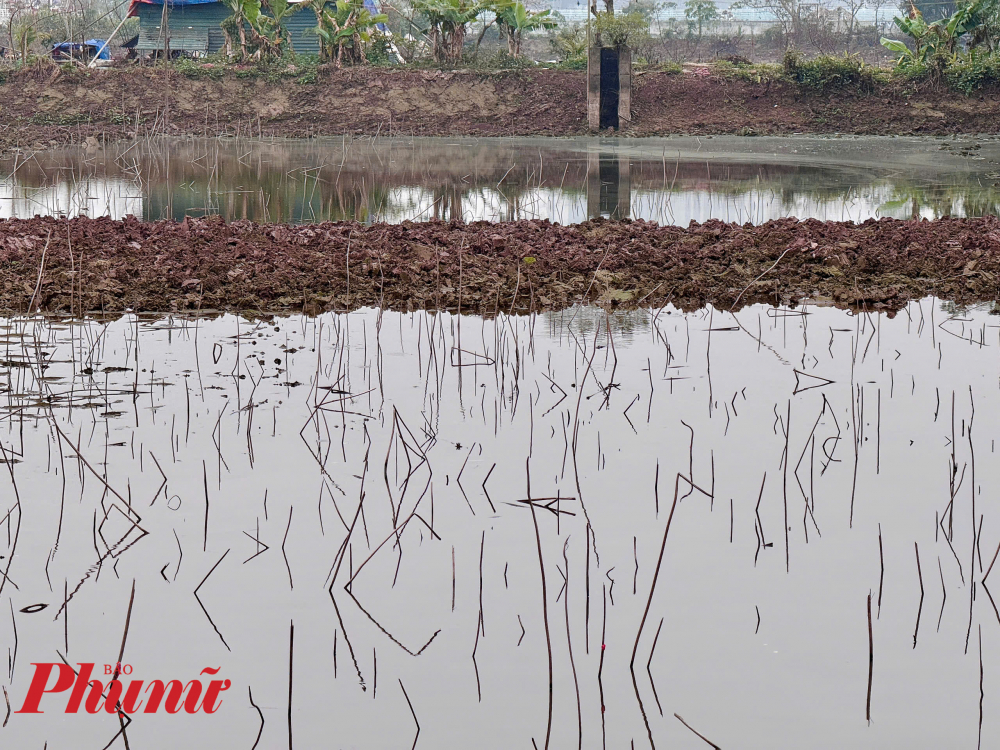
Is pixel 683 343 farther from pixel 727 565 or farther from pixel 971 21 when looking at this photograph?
pixel 971 21

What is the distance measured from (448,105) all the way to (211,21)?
11265mm

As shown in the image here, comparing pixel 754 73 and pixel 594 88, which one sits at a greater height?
pixel 754 73

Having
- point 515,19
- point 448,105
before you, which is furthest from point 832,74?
point 448,105

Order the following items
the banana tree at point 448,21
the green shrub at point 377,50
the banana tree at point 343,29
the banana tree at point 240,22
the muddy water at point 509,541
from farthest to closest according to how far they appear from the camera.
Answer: the green shrub at point 377,50 → the banana tree at point 343,29 → the banana tree at point 240,22 → the banana tree at point 448,21 → the muddy water at point 509,541

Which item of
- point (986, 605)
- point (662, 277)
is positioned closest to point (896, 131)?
point (662, 277)

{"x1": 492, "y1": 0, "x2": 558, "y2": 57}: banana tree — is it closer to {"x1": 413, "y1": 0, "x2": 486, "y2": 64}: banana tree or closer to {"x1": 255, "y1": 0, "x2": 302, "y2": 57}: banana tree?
{"x1": 413, "y1": 0, "x2": 486, "y2": 64}: banana tree

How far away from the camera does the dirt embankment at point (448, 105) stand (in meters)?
30.0

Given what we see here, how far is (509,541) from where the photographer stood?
145 inches

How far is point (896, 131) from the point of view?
29328 millimetres

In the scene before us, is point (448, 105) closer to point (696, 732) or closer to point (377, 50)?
point (377, 50)

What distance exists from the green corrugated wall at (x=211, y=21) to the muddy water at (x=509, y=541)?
108 ft

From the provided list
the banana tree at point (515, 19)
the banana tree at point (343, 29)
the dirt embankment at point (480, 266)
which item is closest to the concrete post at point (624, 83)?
the banana tree at point (515, 19)

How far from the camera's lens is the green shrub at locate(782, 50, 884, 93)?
31.6m

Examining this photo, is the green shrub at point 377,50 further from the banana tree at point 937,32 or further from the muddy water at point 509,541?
the muddy water at point 509,541
